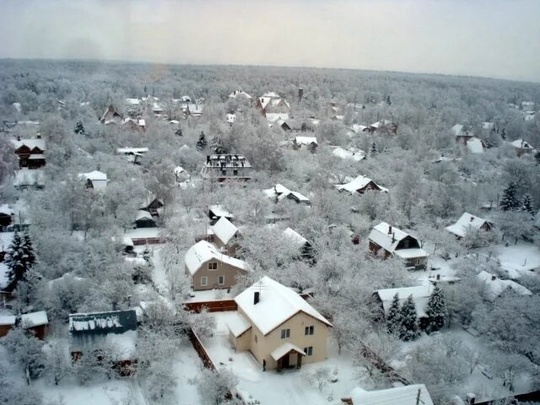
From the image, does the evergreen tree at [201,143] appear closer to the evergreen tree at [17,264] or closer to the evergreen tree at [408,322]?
the evergreen tree at [17,264]

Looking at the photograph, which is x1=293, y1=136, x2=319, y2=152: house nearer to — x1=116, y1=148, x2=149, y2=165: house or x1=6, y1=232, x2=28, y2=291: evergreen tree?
x1=116, y1=148, x2=149, y2=165: house

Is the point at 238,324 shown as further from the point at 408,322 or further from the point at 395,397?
the point at 395,397

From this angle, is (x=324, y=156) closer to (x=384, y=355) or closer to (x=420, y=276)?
(x=420, y=276)

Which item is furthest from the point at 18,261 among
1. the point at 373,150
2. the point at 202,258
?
the point at 373,150

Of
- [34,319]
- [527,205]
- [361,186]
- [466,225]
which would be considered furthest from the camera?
[361,186]

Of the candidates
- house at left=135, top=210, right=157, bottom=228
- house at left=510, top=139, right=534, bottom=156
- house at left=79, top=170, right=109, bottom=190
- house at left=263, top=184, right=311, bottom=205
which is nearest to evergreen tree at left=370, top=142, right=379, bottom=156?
house at left=510, top=139, right=534, bottom=156
